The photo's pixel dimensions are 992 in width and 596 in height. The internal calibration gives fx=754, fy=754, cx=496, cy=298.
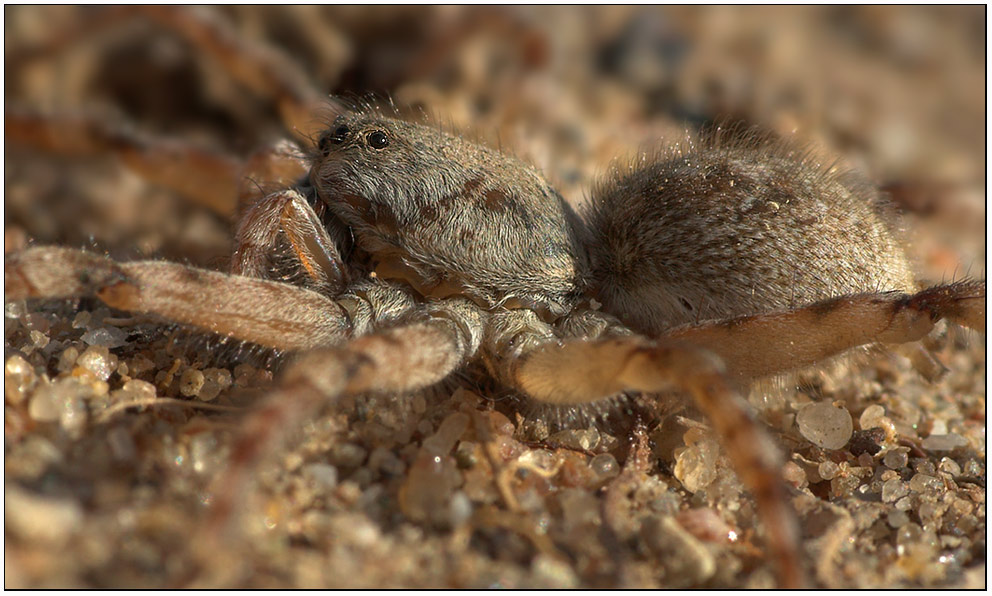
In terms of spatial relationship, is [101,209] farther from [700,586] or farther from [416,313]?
[700,586]

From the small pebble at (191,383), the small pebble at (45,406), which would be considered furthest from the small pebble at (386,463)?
the small pebble at (45,406)

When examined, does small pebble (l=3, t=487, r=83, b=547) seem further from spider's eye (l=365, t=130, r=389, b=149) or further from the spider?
spider's eye (l=365, t=130, r=389, b=149)

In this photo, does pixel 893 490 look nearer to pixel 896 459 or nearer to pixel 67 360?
pixel 896 459

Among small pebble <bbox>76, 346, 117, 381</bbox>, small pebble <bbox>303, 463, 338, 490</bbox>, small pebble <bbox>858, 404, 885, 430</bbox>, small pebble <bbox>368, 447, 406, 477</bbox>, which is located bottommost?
small pebble <bbox>76, 346, 117, 381</bbox>

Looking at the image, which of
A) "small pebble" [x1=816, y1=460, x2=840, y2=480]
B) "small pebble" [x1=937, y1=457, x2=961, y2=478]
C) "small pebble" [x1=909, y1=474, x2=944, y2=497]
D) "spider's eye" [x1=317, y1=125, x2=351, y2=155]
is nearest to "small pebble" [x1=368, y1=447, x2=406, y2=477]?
"spider's eye" [x1=317, y1=125, x2=351, y2=155]

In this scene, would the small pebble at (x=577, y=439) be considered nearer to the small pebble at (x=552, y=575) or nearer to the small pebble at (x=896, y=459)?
the small pebble at (x=552, y=575)

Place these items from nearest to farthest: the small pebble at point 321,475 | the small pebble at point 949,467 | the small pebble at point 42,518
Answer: the small pebble at point 42,518 < the small pebble at point 321,475 < the small pebble at point 949,467

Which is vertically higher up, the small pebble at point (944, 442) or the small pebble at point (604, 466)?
the small pebble at point (944, 442)
